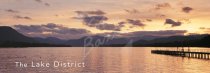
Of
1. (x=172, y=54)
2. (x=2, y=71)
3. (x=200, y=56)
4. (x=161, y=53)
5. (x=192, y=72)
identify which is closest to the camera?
(x=192, y=72)

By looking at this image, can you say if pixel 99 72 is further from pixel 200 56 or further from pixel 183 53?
pixel 183 53

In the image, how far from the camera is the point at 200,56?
119000mm

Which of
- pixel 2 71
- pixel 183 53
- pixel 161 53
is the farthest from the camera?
pixel 161 53

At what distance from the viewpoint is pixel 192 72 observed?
2611 inches

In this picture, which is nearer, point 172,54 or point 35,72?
point 35,72

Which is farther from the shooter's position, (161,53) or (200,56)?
(161,53)

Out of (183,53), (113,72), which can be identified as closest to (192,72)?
(113,72)

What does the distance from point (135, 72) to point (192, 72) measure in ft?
34.6

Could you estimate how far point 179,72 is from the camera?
6725cm

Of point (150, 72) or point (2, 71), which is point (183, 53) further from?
point (2, 71)

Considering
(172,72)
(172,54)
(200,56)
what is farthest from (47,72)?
(172,54)

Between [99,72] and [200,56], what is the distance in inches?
2399

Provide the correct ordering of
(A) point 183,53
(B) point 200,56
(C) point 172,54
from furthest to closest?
(C) point 172,54, (A) point 183,53, (B) point 200,56

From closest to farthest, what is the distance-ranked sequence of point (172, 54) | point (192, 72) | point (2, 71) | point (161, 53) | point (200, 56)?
1. point (192, 72)
2. point (2, 71)
3. point (200, 56)
4. point (172, 54)
5. point (161, 53)
